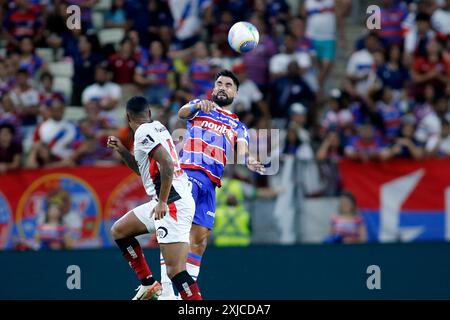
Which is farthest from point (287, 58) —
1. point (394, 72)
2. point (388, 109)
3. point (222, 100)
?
point (222, 100)

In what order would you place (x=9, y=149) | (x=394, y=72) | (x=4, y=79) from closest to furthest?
(x=9, y=149) → (x=394, y=72) → (x=4, y=79)


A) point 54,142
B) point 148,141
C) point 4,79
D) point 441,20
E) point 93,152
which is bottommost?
point 93,152

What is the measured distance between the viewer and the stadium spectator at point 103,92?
18766 mm

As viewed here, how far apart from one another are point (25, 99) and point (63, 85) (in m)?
0.99

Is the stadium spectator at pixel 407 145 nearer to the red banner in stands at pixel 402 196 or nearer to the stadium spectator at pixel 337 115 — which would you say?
the red banner in stands at pixel 402 196

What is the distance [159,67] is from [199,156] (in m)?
7.14

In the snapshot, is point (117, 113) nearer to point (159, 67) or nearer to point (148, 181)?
point (159, 67)

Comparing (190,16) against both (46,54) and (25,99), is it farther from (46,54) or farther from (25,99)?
Result: (25,99)

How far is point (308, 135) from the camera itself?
17.8 metres

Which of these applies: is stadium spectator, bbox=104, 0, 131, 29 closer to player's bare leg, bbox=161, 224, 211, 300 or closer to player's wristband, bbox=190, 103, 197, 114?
player's wristband, bbox=190, 103, 197, 114

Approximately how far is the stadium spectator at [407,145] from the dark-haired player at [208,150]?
17.2 ft

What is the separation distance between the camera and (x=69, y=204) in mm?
16547

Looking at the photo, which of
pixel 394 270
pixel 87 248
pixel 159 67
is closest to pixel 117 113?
pixel 159 67

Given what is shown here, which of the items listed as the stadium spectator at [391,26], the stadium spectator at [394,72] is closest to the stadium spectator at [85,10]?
the stadium spectator at [391,26]
